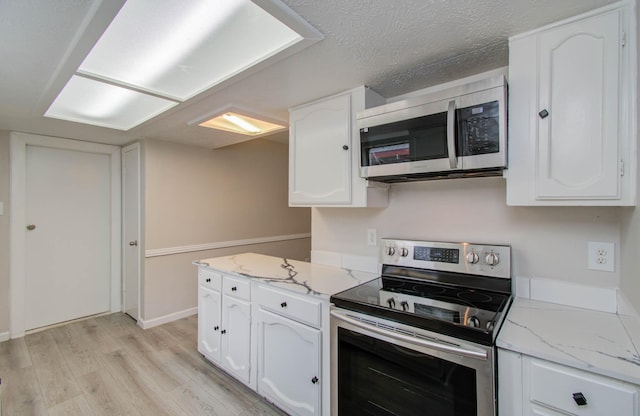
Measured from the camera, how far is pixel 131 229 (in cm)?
340

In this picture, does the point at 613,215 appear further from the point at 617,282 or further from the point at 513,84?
the point at 513,84

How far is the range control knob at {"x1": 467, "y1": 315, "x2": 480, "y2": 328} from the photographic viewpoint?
1.10 meters

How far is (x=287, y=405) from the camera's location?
1.75 metres

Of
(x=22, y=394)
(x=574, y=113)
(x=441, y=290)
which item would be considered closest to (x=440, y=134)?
(x=574, y=113)

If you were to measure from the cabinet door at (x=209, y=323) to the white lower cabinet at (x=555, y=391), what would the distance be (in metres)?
1.85

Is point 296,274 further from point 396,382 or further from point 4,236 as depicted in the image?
point 4,236

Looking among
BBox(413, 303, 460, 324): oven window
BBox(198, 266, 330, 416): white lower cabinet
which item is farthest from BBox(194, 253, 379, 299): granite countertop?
BBox(413, 303, 460, 324): oven window

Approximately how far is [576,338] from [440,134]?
3.17ft

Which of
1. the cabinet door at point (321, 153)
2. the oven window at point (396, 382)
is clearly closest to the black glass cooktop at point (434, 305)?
the oven window at point (396, 382)

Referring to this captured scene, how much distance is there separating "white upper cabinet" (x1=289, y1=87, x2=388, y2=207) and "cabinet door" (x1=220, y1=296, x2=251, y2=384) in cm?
84

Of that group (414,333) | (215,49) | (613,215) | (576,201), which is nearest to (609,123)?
(576,201)

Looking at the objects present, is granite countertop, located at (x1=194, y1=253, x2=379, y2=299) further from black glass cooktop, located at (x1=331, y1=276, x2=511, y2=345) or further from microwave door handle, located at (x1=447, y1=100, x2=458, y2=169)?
microwave door handle, located at (x1=447, y1=100, x2=458, y2=169)

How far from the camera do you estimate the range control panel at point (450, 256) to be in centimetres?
152

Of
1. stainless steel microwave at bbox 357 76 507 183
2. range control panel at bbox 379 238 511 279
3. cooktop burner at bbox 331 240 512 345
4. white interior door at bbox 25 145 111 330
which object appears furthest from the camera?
white interior door at bbox 25 145 111 330
